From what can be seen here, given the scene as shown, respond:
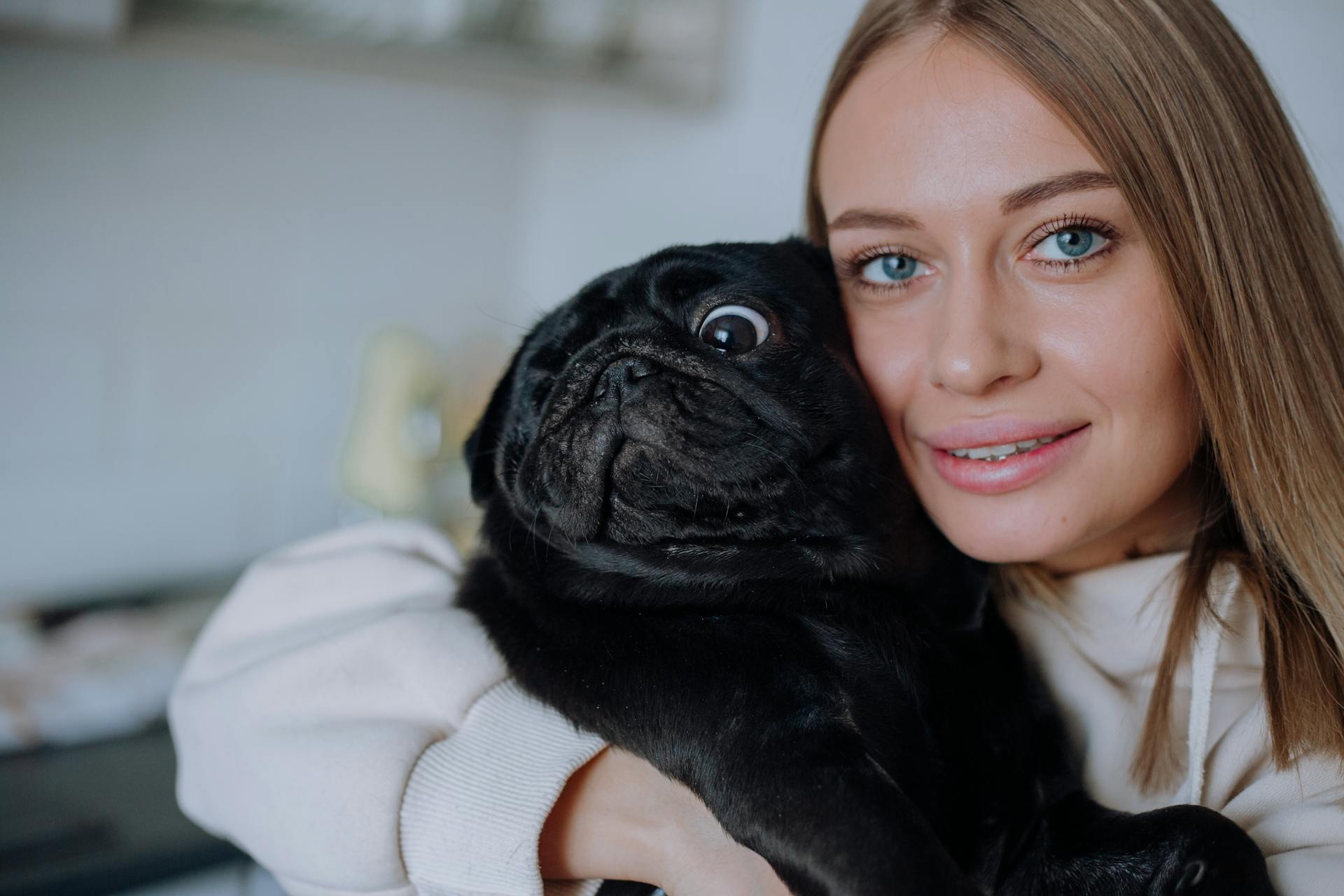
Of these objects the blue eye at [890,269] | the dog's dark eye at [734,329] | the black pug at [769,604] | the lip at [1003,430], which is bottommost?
the black pug at [769,604]

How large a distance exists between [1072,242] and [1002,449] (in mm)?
222

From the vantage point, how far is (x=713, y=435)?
1022 mm

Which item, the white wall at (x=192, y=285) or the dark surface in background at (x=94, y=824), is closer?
the dark surface in background at (x=94, y=824)

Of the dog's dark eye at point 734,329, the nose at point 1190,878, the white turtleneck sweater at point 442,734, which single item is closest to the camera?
the nose at point 1190,878

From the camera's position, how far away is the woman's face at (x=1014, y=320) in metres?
1.01

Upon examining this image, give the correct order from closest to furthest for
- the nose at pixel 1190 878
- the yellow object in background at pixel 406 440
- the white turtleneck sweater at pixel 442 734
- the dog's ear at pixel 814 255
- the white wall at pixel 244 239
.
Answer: the nose at pixel 1190 878 → the white turtleneck sweater at pixel 442 734 → the dog's ear at pixel 814 255 → the white wall at pixel 244 239 → the yellow object in background at pixel 406 440

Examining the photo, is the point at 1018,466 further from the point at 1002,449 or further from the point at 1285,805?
the point at 1285,805

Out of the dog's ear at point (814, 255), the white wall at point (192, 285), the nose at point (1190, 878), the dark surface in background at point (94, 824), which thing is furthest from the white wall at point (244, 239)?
the nose at point (1190, 878)

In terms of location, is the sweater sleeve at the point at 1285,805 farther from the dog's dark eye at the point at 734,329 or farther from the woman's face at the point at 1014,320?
the dog's dark eye at the point at 734,329

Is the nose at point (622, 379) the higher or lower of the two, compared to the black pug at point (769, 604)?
higher

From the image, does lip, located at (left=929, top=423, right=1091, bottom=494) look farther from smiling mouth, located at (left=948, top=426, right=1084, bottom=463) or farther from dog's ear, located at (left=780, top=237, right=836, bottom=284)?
dog's ear, located at (left=780, top=237, right=836, bottom=284)

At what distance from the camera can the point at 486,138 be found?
3.51 metres

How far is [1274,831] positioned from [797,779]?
50 cm

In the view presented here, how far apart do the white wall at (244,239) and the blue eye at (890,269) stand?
1312 millimetres
